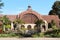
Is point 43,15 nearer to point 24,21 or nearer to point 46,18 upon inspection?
point 46,18

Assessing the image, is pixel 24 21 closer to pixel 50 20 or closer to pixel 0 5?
pixel 50 20

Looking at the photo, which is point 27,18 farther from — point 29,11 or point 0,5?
point 0,5

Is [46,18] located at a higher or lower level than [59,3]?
lower

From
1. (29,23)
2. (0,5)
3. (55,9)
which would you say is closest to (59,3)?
(55,9)

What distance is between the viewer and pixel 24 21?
65500 millimetres

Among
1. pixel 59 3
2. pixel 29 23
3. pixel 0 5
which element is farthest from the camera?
pixel 59 3

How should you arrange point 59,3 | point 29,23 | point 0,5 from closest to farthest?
point 0,5
point 29,23
point 59,3

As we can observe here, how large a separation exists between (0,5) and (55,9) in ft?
143

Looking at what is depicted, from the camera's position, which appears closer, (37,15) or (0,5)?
(0,5)

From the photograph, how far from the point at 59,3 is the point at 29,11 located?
1777 centimetres

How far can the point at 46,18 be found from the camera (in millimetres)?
67312

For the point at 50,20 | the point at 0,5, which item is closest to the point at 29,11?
the point at 50,20

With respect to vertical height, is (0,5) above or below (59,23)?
above

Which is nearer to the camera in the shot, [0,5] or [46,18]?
[0,5]
